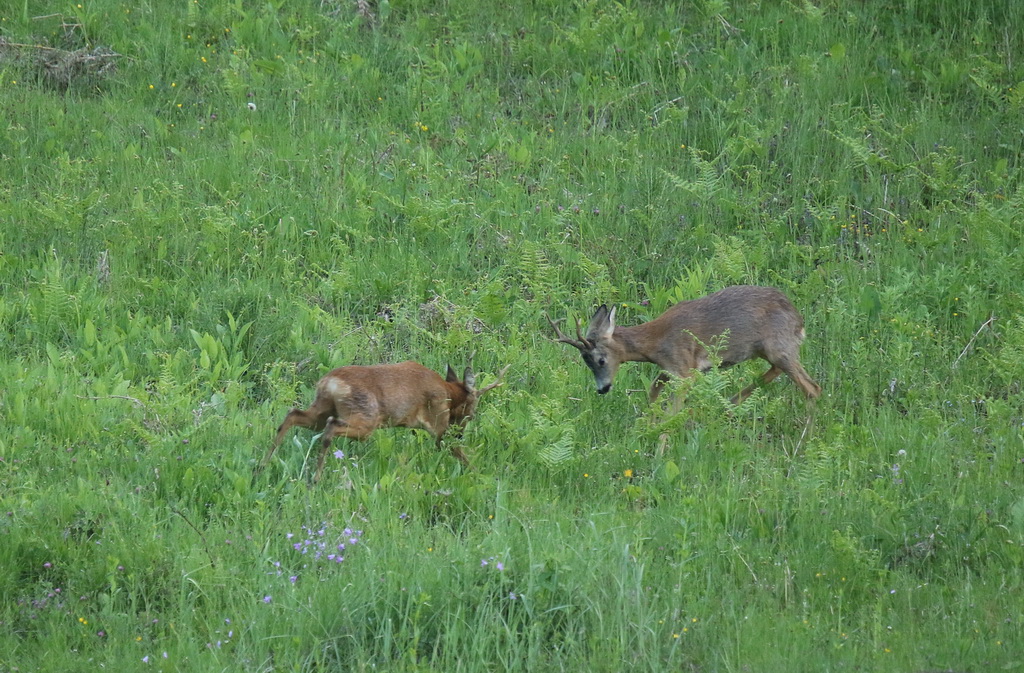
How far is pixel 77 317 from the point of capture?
9898 mm

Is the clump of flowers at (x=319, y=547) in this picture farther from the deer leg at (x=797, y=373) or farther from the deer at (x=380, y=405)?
the deer leg at (x=797, y=373)

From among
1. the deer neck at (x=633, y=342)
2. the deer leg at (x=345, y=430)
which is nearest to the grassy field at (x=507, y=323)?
the deer leg at (x=345, y=430)

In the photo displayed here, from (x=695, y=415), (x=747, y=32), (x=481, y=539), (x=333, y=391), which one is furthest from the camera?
(x=747, y=32)

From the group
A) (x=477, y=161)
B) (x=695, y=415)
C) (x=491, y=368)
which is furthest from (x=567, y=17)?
(x=695, y=415)

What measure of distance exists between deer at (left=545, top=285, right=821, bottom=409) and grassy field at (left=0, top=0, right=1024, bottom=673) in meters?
0.23

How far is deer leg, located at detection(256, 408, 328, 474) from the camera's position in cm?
812

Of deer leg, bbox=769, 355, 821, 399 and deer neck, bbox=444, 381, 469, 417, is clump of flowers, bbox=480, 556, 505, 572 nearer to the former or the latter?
deer neck, bbox=444, 381, 469, 417

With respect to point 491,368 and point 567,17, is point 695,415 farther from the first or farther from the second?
point 567,17

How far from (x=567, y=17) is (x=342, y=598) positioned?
9833 millimetres

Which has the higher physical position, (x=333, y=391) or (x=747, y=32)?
(x=747, y=32)

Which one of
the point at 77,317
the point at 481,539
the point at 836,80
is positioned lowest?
the point at 77,317

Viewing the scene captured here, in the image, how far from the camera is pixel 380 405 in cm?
827

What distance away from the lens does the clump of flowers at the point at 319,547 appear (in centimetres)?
671

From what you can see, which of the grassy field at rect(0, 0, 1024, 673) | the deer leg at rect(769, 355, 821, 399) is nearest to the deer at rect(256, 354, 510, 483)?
the grassy field at rect(0, 0, 1024, 673)
